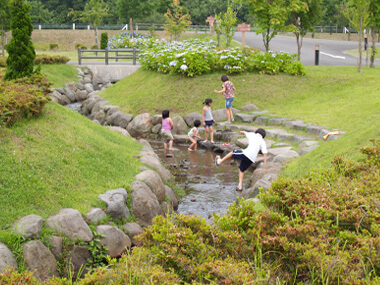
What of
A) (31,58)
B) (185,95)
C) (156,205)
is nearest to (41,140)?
(156,205)

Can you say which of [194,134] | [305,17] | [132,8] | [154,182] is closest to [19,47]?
[154,182]

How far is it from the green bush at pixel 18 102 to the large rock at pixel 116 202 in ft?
7.16

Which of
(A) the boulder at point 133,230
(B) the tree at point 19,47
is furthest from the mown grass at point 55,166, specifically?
(B) the tree at point 19,47

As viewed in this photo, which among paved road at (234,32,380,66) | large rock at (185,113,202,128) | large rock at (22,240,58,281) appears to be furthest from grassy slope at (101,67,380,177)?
large rock at (22,240,58,281)

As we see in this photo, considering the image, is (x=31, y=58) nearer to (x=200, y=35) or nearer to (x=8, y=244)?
(x=8, y=244)

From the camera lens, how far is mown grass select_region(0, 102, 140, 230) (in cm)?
629

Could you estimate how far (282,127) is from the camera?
533 inches

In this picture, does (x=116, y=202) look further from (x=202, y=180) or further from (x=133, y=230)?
(x=202, y=180)

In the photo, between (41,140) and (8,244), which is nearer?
(8,244)

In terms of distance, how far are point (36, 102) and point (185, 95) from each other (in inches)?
341

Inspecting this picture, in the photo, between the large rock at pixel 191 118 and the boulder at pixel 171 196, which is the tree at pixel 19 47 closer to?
the boulder at pixel 171 196

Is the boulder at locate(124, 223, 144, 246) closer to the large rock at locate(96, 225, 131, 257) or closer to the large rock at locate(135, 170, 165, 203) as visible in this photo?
the large rock at locate(96, 225, 131, 257)

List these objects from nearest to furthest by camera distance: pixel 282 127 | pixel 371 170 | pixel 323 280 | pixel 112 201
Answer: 1. pixel 323 280
2. pixel 371 170
3. pixel 112 201
4. pixel 282 127

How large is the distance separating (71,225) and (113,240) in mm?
652
